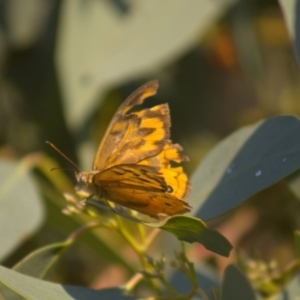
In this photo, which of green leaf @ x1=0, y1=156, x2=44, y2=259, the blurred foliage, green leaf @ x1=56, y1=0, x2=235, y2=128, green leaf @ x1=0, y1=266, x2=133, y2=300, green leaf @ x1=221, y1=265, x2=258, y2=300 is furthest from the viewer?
green leaf @ x1=56, y1=0, x2=235, y2=128

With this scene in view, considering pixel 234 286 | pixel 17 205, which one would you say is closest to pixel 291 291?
pixel 234 286

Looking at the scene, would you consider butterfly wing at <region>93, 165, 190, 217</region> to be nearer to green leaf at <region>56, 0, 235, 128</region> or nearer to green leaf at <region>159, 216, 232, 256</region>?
green leaf at <region>159, 216, 232, 256</region>

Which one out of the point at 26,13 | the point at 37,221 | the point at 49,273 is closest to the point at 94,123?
the point at 26,13

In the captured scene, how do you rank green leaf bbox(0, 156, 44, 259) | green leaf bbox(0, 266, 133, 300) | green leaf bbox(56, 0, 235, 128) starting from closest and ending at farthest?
green leaf bbox(0, 266, 133, 300) < green leaf bbox(0, 156, 44, 259) < green leaf bbox(56, 0, 235, 128)

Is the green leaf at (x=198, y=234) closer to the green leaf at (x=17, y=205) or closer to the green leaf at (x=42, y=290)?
the green leaf at (x=42, y=290)

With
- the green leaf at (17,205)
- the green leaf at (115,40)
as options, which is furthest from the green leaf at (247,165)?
the green leaf at (115,40)

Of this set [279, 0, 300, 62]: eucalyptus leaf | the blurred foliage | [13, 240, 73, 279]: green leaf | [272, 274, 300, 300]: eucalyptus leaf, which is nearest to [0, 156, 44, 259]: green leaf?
the blurred foliage
